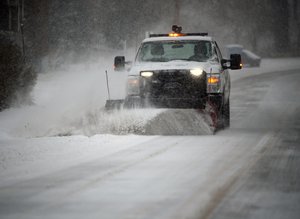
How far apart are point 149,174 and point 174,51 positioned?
5920mm

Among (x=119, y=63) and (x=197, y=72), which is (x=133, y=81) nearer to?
(x=119, y=63)

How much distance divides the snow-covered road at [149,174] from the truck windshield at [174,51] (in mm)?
1632

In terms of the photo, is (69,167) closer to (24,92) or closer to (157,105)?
(157,105)

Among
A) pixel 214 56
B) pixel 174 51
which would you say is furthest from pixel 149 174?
pixel 174 51

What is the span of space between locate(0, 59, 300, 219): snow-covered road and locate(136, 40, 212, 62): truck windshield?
1632 millimetres

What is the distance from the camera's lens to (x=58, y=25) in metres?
50.0

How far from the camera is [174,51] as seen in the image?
13.9m

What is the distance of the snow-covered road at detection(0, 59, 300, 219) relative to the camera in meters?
6.49

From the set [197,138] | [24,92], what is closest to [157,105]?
[197,138]

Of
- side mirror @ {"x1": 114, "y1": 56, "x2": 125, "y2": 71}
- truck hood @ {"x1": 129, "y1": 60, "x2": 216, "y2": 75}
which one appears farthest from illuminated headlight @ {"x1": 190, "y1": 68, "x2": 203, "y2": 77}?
side mirror @ {"x1": 114, "y1": 56, "x2": 125, "y2": 71}

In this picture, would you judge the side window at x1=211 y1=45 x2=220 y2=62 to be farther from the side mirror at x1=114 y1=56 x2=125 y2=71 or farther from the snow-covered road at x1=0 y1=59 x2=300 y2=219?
the side mirror at x1=114 y1=56 x2=125 y2=71

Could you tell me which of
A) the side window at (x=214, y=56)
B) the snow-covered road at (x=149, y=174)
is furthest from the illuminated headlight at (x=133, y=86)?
the side window at (x=214, y=56)

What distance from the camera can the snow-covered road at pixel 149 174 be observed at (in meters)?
6.49

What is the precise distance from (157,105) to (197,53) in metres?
1.59
